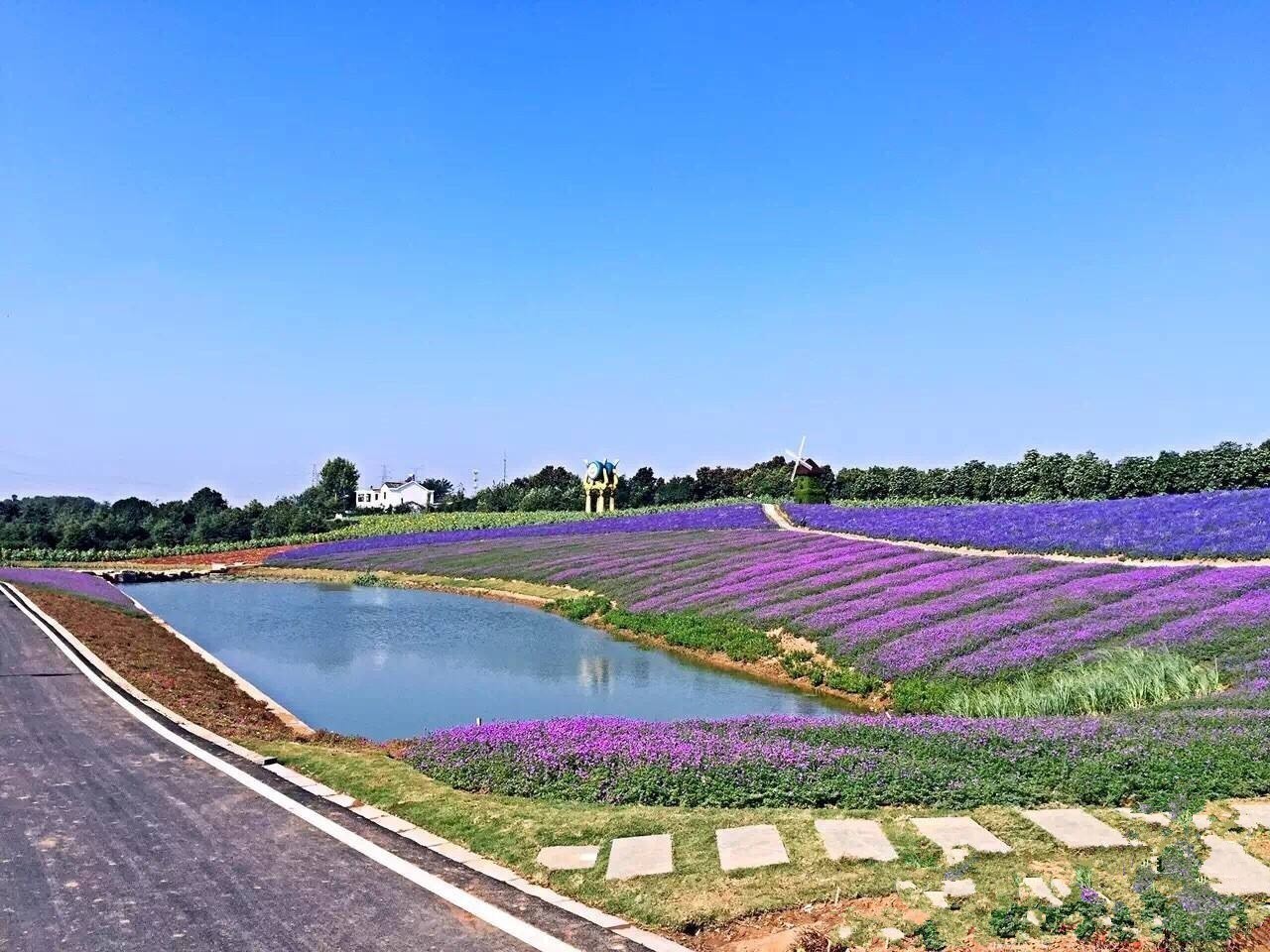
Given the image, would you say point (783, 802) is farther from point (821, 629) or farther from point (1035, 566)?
point (1035, 566)

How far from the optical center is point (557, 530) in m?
67.0

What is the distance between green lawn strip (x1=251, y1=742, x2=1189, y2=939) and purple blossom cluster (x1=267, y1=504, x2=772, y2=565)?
46150 mm

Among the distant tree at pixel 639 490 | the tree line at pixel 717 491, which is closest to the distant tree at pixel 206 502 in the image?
the tree line at pixel 717 491

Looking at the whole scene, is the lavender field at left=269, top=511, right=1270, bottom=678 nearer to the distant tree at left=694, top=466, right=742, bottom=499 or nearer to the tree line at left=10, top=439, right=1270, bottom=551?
the tree line at left=10, top=439, right=1270, bottom=551

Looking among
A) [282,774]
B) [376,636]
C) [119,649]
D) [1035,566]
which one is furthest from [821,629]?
[119,649]

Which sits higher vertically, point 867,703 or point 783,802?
point 783,802

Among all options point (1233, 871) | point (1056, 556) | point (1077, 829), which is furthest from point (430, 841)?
point (1056, 556)

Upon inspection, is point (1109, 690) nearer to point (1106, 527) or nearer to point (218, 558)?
point (1106, 527)

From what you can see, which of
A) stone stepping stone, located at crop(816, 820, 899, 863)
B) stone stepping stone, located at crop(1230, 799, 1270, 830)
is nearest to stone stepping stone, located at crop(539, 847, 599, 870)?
stone stepping stone, located at crop(816, 820, 899, 863)

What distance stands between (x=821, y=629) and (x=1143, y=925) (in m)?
18.3

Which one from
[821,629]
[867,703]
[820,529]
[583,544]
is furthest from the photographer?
[583,544]

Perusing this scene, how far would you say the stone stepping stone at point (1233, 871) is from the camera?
20.6 feet

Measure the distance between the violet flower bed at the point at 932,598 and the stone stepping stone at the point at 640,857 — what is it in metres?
12.9

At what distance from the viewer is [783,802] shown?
349 inches
